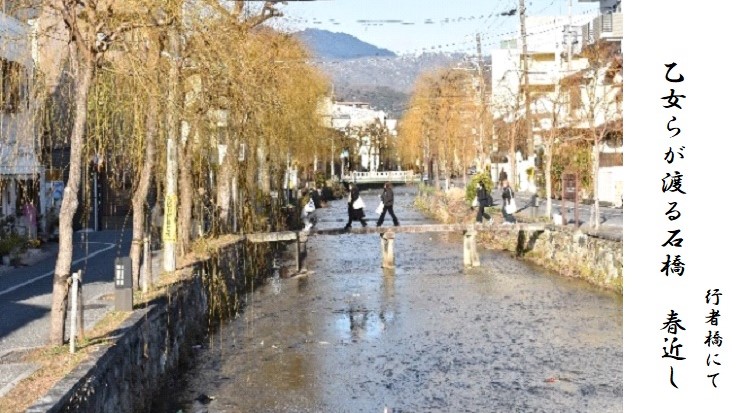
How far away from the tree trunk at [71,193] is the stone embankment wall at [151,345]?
69 centimetres

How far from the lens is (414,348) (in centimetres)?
1633

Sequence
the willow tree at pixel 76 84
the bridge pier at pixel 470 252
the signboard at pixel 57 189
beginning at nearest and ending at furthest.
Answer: the willow tree at pixel 76 84 → the signboard at pixel 57 189 → the bridge pier at pixel 470 252

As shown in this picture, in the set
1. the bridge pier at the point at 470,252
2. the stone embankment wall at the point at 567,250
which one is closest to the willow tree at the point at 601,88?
the stone embankment wall at the point at 567,250

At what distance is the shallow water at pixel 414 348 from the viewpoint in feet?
41.9

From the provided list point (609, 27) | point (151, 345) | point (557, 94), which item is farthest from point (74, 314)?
point (609, 27)

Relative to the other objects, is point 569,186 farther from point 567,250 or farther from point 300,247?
point 300,247

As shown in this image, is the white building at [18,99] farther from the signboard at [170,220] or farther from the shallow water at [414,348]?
the shallow water at [414,348]

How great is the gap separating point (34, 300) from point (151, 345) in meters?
5.13

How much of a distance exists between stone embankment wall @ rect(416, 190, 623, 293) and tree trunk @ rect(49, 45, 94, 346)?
47.6 ft

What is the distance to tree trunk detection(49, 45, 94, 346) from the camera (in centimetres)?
1012

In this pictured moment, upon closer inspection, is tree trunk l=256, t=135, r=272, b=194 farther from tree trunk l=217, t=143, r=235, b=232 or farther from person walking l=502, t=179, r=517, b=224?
person walking l=502, t=179, r=517, b=224
